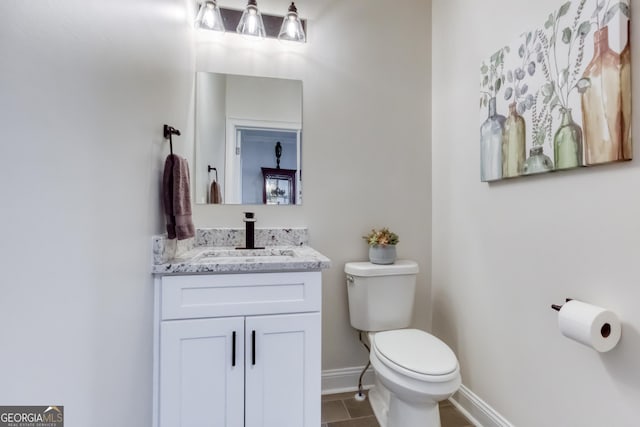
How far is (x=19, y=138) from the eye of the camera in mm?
529

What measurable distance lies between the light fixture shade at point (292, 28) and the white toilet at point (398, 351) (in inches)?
56.5

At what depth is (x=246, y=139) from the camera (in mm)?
1857

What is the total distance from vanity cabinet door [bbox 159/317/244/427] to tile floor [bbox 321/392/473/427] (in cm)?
63

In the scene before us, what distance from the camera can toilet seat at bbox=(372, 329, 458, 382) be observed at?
1.23 m

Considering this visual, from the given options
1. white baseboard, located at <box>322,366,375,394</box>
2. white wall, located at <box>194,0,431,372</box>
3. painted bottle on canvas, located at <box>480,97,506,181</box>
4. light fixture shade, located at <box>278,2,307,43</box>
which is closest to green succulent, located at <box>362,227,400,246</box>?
white wall, located at <box>194,0,431,372</box>

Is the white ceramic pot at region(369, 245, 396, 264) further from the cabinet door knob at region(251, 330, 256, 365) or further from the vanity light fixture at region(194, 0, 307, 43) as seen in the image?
the vanity light fixture at region(194, 0, 307, 43)

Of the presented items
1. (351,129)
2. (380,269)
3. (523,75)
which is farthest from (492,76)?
(380,269)

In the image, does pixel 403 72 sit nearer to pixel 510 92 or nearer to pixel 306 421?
pixel 510 92

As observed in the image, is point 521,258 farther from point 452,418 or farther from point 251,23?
point 251,23

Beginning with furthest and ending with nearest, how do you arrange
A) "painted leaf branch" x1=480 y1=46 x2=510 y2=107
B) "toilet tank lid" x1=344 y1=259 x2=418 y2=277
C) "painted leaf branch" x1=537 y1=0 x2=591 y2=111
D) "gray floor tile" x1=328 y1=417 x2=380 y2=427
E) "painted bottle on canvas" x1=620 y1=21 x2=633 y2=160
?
1. "toilet tank lid" x1=344 y1=259 x2=418 y2=277
2. "gray floor tile" x1=328 y1=417 x2=380 y2=427
3. "painted leaf branch" x1=480 y1=46 x2=510 y2=107
4. "painted leaf branch" x1=537 y1=0 x2=591 y2=111
5. "painted bottle on canvas" x1=620 y1=21 x2=633 y2=160

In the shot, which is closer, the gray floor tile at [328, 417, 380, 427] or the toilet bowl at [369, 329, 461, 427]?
the toilet bowl at [369, 329, 461, 427]

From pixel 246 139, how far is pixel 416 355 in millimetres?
1477

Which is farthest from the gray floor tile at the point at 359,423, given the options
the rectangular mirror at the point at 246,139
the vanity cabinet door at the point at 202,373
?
the rectangular mirror at the point at 246,139

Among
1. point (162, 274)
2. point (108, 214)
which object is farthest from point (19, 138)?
point (162, 274)
